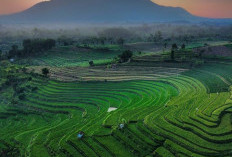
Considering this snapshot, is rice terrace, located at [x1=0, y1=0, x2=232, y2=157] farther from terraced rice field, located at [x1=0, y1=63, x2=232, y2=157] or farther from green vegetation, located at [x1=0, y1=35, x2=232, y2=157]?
terraced rice field, located at [x1=0, y1=63, x2=232, y2=157]

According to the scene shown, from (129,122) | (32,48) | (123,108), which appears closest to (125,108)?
(123,108)

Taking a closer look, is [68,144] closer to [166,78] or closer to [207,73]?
[166,78]

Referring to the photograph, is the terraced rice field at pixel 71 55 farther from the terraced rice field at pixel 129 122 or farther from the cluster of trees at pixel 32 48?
the terraced rice field at pixel 129 122

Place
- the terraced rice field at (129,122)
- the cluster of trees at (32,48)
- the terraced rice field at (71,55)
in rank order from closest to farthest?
the terraced rice field at (129,122) → the terraced rice field at (71,55) → the cluster of trees at (32,48)

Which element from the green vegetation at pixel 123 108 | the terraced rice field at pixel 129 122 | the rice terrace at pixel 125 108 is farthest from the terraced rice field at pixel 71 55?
the terraced rice field at pixel 129 122

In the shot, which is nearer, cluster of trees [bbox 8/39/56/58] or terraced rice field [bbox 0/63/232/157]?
terraced rice field [bbox 0/63/232/157]

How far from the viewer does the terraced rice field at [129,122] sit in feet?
86.5

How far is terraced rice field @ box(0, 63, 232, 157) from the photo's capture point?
2636 cm

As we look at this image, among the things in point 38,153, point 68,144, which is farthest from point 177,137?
point 38,153

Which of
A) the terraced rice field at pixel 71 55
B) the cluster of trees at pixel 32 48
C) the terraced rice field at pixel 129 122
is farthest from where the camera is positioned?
the cluster of trees at pixel 32 48

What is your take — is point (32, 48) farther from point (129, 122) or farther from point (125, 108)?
point (129, 122)

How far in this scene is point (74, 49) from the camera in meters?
130

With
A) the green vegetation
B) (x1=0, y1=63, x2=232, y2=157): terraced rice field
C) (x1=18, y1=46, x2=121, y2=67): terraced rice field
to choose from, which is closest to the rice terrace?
the green vegetation

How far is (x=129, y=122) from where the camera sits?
3231 cm
